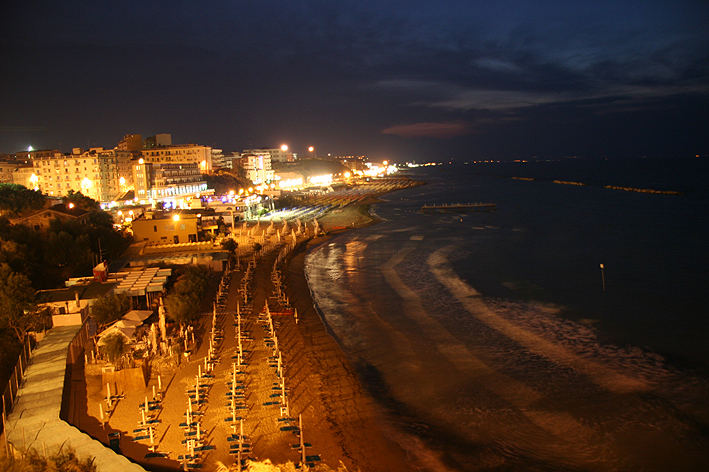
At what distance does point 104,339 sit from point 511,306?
44.4ft

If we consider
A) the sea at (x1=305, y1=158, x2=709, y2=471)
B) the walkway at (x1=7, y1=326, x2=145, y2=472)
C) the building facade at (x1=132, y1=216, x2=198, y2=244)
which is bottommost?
the sea at (x1=305, y1=158, x2=709, y2=471)

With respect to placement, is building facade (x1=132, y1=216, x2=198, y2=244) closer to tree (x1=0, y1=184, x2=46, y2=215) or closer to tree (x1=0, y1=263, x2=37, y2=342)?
tree (x1=0, y1=184, x2=46, y2=215)

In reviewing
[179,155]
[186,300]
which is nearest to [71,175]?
[179,155]

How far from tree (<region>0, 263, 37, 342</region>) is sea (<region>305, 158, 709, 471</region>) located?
27.6 feet

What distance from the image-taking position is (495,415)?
1052cm

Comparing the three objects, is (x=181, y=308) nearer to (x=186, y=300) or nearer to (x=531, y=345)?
(x=186, y=300)

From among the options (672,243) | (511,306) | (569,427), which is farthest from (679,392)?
(672,243)

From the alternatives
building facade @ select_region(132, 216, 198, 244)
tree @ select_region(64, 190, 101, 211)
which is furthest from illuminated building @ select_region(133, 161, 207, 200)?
building facade @ select_region(132, 216, 198, 244)

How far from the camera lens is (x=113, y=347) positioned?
11180 millimetres

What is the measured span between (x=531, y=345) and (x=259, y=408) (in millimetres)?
8375

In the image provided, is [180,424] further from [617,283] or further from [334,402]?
[617,283]

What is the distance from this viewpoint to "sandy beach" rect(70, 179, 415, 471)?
28.2 ft

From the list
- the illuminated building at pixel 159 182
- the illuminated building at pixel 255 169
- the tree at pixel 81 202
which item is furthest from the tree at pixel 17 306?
the illuminated building at pixel 255 169

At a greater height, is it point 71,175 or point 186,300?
point 71,175
